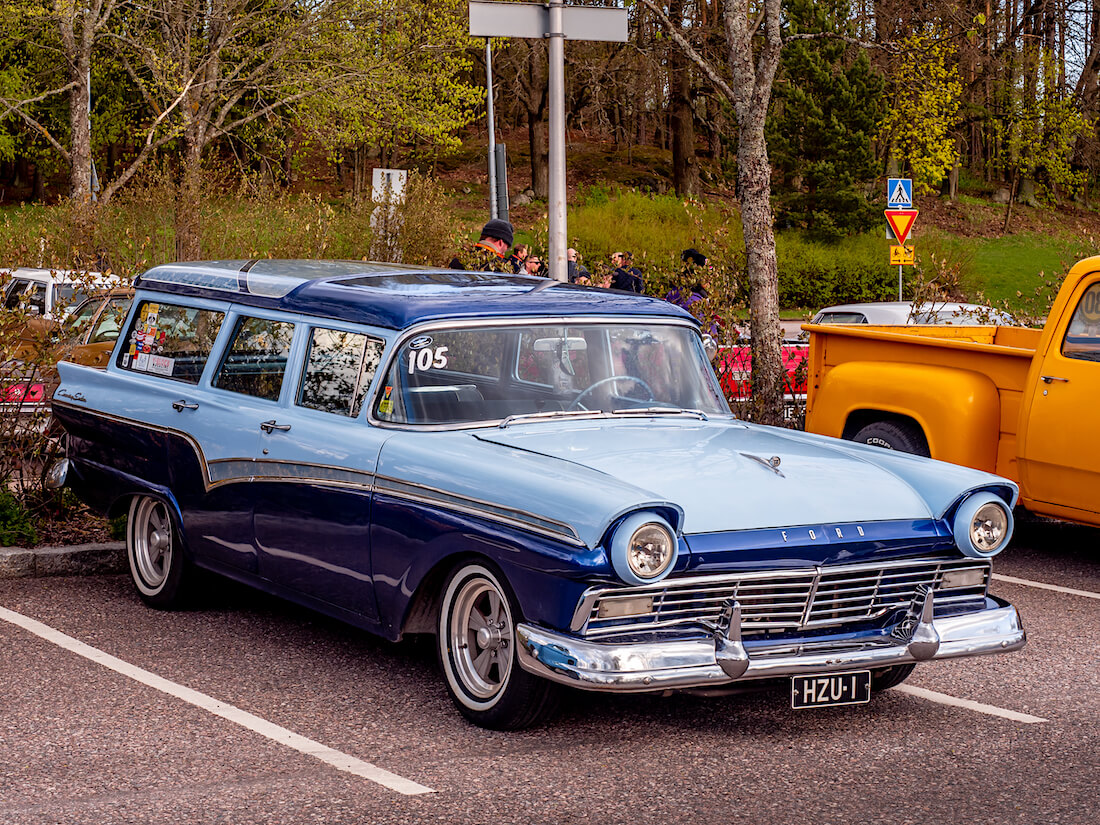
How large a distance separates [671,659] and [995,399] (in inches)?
193

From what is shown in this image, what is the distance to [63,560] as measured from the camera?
27.2 feet

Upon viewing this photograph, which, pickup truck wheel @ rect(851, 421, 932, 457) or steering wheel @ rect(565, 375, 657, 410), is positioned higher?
steering wheel @ rect(565, 375, 657, 410)

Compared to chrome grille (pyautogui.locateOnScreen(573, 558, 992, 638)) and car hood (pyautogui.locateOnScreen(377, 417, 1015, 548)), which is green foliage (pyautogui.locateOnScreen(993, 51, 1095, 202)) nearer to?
car hood (pyautogui.locateOnScreen(377, 417, 1015, 548))

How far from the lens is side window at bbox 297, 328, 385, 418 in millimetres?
6133

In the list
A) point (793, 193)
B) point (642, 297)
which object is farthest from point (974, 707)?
point (793, 193)

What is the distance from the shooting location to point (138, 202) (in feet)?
64.6

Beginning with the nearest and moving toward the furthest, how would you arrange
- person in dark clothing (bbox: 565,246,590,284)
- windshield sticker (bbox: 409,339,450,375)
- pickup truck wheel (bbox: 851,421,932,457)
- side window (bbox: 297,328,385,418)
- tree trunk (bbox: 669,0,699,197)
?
windshield sticker (bbox: 409,339,450,375), side window (bbox: 297,328,385,418), pickup truck wheel (bbox: 851,421,932,457), person in dark clothing (bbox: 565,246,590,284), tree trunk (bbox: 669,0,699,197)

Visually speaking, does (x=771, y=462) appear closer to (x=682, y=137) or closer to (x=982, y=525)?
(x=982, y=525)

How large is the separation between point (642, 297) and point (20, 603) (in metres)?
3.66

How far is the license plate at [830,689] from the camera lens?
516cm

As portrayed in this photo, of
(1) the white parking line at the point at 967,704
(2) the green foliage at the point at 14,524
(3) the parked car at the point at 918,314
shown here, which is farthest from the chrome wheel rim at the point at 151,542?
(3) the parked car at the point at 918,314

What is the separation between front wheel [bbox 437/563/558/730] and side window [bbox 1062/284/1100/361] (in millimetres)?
4779

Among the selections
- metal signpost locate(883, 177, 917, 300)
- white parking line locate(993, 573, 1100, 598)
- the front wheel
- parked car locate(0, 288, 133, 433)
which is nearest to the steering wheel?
the front wheel

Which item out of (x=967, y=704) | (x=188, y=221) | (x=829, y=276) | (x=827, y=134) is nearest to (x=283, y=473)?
(x=967, y=704)
